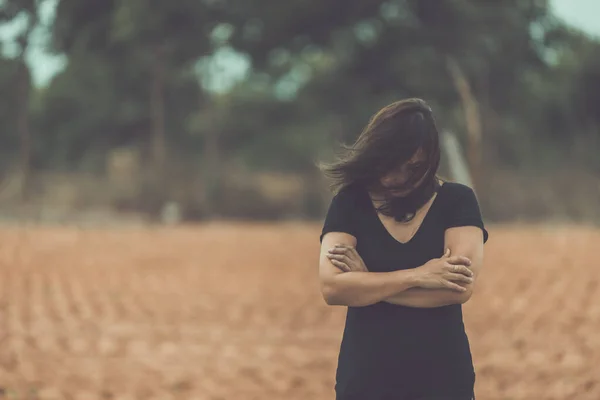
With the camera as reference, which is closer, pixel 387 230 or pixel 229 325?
pixel 387 230

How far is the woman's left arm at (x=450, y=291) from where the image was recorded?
190cm

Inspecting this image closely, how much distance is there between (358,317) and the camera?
1.94 meters

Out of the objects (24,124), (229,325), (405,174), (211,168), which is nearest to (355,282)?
(405,174)

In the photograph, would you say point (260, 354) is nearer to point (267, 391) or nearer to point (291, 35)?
point (267, 391)

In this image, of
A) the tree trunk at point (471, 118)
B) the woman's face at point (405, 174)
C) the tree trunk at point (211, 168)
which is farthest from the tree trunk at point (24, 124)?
the woman's face at point (405, 174)

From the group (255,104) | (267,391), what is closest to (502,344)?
(267,391)

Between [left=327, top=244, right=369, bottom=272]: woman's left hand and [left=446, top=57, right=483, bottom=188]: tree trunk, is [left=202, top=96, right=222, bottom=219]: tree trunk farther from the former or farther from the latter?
A: [left=327, top=244, right=369, bottom=272]: woman's left hand

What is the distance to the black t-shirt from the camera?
1.88 m

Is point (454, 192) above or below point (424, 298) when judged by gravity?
above

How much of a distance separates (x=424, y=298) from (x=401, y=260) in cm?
10

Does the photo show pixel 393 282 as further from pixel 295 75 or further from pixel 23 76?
pixel 295 75

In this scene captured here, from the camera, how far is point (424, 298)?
75.1 inches

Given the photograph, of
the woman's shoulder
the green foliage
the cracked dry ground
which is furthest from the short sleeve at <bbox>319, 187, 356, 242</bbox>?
the green foliage

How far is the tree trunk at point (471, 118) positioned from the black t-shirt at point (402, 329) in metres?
20.9
